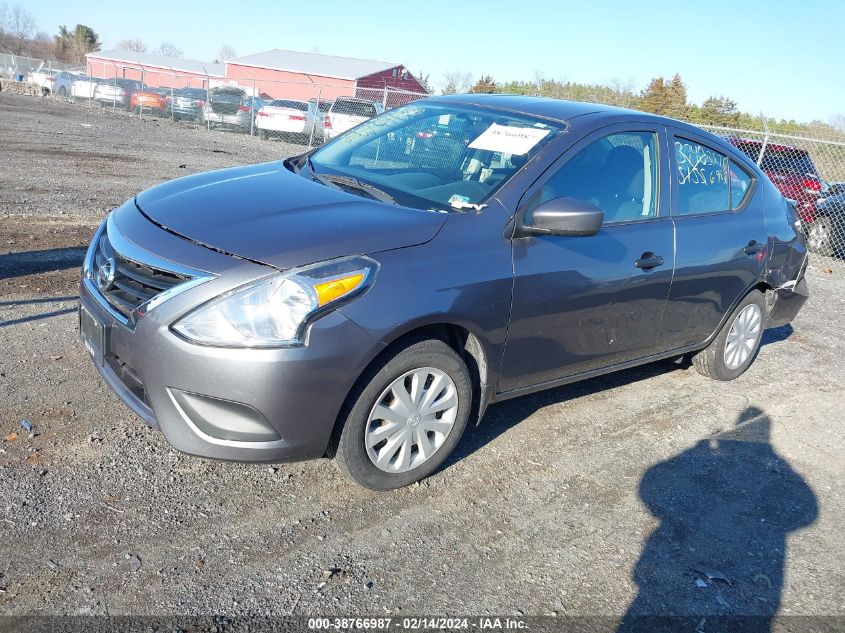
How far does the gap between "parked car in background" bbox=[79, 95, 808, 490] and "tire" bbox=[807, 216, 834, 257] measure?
8909mm

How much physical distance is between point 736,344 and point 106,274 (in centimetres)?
443

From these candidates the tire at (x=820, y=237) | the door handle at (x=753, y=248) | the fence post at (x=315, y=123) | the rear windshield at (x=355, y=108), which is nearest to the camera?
the door handle at (x=753, y=248)

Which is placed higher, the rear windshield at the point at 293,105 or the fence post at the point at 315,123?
the rear windshield at the point at 293,105

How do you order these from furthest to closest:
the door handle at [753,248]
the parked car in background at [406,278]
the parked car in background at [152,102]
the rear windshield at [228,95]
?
the parked car in background at [152,102], the rear windshield at [228,95], the door handle at [753,248], the parked car in background at [406,278]

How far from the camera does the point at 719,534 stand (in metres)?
3.57

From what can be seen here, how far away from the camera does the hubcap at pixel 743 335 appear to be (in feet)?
17.8

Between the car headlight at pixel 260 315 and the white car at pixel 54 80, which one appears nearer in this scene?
the car headlight at pixel 260 315

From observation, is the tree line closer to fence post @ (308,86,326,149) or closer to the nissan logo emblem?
fence post @ (308,86,326,149)

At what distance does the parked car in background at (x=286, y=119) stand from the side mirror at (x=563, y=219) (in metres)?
18.7

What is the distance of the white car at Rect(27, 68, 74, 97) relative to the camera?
36.4 m

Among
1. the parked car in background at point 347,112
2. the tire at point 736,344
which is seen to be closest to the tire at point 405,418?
the tire at point 736,344

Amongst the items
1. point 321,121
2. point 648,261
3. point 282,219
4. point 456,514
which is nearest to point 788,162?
point 648,261

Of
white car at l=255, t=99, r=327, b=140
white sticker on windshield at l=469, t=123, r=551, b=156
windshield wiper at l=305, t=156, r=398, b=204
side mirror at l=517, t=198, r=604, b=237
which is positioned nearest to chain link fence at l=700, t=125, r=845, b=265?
white sticker on windshield at l=469, t=123, r=551, b=156

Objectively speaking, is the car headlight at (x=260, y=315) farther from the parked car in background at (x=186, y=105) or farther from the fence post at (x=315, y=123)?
the parked car in background at (x=186, y=105)
